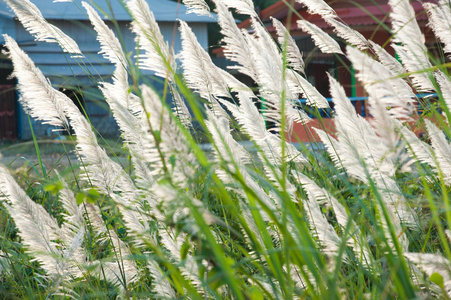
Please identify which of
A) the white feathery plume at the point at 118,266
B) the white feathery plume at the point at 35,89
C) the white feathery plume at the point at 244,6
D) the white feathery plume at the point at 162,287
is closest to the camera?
the white feathery plume at the point at 162,287

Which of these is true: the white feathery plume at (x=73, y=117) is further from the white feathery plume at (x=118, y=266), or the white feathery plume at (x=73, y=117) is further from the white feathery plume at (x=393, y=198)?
the white feathery plume at (x=393, y=198)

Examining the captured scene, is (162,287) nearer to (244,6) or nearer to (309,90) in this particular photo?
(309,90)

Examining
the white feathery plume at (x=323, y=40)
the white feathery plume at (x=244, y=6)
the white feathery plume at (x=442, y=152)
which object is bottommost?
the white feathery plume at (x=442, y=152)

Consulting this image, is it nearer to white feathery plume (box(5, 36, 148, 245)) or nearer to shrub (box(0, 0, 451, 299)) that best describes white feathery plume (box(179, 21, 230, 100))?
shrub (box(0, 0, 451, 299))

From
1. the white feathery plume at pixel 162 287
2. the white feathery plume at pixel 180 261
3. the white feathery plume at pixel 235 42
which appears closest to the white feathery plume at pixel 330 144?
the white feathery plume at pixel 235 42

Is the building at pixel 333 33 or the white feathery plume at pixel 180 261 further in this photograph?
the building at pixel 333 33

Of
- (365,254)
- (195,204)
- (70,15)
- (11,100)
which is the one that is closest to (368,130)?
(365,254)

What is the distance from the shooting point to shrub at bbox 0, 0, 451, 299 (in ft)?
3.16

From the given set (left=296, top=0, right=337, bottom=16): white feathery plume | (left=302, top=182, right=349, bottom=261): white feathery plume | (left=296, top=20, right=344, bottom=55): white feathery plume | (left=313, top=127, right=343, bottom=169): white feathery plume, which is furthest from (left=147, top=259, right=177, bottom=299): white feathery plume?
(left=296, top=0, right=337, bottom=16): white feathery plume

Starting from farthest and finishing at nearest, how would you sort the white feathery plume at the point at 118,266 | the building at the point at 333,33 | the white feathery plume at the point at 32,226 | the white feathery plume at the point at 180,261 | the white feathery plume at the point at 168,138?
the building at the point at 333,33
the white feathery plume at the point at 118,266
the white feathery plume at the point at 32,226
the white feathery plume at the point at 180,261
the white feathery plume at the point at 168,138

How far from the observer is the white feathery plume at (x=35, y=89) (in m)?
1.67

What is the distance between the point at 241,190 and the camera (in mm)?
1211

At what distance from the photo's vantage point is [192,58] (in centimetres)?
190

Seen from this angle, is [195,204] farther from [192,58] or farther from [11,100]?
[11,100]
